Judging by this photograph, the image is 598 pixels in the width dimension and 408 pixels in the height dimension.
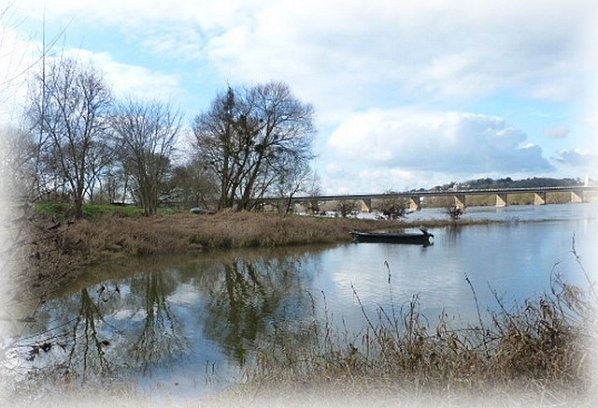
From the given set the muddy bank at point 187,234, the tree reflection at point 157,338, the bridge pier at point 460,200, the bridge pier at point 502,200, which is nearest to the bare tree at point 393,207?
the muddy bank at point 187,234

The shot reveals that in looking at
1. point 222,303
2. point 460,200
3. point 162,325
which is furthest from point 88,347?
point 460,200

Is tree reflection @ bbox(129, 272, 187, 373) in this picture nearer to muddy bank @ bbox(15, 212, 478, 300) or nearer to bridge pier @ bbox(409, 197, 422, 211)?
muddy bank @ bbox(15, 212, 478, 300)

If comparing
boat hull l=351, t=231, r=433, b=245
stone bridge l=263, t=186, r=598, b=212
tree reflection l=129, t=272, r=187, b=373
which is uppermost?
stone bridge l=263, t=186, r=598, b=212

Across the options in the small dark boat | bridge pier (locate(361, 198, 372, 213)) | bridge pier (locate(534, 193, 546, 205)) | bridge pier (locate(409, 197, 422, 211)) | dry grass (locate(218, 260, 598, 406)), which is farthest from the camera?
bridge pier (locate(409, 197, 422, 211))

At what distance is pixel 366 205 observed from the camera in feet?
201

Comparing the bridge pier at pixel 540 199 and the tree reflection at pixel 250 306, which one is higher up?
the bridge pier at pixel 540 199

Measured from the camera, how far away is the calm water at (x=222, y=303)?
6.25m

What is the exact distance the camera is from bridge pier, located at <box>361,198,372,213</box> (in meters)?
59.0

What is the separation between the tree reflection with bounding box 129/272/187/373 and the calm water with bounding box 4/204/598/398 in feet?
0.07

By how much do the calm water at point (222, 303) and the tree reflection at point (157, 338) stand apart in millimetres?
22

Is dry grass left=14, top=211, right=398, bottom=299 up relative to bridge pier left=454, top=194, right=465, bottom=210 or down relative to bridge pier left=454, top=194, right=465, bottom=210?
down

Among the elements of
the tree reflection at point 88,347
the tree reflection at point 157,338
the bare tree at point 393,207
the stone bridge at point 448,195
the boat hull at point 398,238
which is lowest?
the tree reflection at point 157,338

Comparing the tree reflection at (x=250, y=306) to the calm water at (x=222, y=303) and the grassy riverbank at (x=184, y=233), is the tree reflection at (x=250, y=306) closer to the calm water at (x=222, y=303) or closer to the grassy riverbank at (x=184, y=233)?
the calm water at (x=222, y=303)

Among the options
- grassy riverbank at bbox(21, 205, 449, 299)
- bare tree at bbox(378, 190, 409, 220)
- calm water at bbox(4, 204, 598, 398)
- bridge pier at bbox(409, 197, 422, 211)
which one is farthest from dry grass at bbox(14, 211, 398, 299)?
bridge pier at bbox(409, 197, 422, 211)
